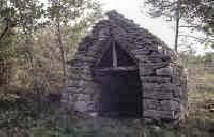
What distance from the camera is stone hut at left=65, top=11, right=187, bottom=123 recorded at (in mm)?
8672

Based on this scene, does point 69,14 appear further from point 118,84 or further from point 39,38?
point 118,84

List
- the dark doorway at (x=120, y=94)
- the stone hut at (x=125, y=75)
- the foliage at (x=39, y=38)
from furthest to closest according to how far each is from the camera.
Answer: the foliage at (x=39, y=38)
the dark doorway at (x=120, y=94)
the stone hut at (x=125, y=75)

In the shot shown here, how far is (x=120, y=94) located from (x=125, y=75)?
860 mm

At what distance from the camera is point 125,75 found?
10.9 metres

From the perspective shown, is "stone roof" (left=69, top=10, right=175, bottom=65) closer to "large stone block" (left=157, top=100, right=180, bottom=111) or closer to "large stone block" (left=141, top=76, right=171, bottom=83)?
"large stone block" (left=141, top=76, right=171, bottom=83)

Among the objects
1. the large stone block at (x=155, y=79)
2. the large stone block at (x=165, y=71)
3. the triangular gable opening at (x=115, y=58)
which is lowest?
the large stone block at (x=155, y=79)

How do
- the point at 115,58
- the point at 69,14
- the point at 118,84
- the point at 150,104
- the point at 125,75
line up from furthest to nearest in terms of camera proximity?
the point at 69,14 → the point at 118,84 → the point at 125,75 → the point at 115,58 → the point at 150,104

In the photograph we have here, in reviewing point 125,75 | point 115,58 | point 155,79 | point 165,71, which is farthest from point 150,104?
point 125,75

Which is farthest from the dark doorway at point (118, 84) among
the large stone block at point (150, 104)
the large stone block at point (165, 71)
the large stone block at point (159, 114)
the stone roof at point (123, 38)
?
the large stone block at point (159, 114)

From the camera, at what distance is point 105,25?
10.0m

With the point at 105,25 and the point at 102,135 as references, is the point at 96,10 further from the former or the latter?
the point at 102,135

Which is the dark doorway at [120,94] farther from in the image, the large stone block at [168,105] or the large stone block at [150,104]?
the large stone block at [168,105]

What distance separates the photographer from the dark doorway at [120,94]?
1055 centimetres

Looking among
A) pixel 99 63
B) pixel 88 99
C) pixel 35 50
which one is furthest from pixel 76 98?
pixel 35 50
